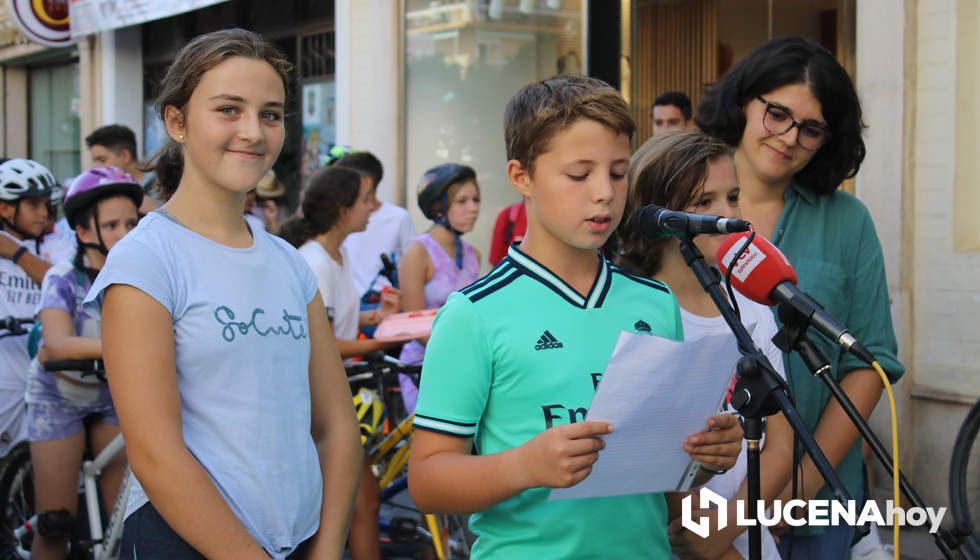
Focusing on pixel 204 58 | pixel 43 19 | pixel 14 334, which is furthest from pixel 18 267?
pixel 43 19

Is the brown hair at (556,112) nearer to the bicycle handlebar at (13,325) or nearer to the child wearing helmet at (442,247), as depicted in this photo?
the child wearing helmet at (442,247)

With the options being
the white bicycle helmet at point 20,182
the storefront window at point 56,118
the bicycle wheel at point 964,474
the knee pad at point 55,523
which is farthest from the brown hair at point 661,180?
the storefront window at point 56,118

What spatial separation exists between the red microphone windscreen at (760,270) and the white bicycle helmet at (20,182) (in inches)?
189

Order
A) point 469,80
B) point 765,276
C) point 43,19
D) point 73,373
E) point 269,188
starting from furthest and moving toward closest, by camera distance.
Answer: point 43,19 < point 269,188 < point 469,80 < point 73,373 < point 765,276

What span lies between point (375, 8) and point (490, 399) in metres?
8.92

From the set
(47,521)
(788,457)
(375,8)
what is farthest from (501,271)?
(375,8)

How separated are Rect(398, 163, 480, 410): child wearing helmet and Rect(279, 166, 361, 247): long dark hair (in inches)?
30.1

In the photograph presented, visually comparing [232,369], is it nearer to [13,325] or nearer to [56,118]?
[13,325]

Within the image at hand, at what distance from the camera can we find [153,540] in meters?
2.51

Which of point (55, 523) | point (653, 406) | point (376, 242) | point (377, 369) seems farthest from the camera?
point (376, 242)

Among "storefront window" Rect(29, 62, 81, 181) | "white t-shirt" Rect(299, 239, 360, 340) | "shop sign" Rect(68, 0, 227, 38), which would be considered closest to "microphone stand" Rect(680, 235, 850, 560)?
"white t-shirt" Rect(299, 239, 360, 340)

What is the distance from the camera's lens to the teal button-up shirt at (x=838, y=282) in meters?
3.23

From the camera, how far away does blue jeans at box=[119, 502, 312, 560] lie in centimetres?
248

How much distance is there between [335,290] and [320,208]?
0.47 metres
